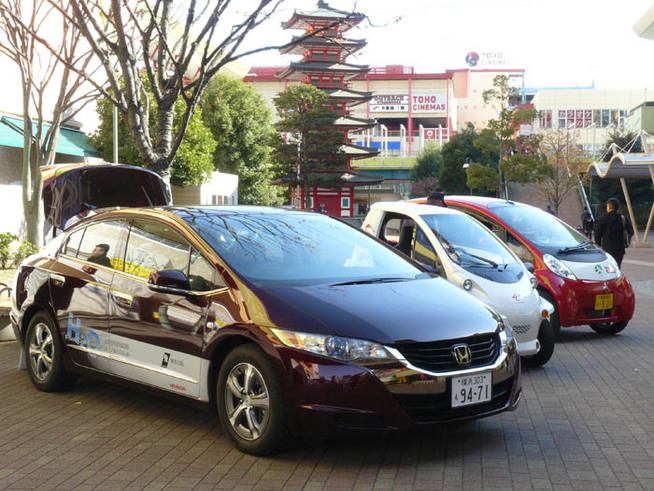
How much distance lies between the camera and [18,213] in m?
25.9

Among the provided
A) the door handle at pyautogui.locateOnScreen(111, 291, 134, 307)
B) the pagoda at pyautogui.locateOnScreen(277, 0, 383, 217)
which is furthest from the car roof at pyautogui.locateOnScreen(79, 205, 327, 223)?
the pagoda at pyautogui.locateOnScreen(277, 0, 383, 217)

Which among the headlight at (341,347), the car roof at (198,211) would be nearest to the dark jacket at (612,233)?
the car roof at (198,211)

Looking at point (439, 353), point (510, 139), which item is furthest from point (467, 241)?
point (510, 139)

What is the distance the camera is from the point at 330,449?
541 cm

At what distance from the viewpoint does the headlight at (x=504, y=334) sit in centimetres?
558

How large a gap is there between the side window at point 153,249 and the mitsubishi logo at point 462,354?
187 cm

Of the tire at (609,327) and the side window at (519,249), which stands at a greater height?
the side window at (519,249)

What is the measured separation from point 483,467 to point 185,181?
37278 millimetres

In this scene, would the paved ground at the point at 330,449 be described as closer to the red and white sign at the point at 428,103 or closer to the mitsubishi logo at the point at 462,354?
the mitsubishi logo at the point at 462,354

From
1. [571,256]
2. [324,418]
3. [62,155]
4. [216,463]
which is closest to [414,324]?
[324,418]

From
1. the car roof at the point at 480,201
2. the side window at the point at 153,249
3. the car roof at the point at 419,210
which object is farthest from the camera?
the car roof at the point at 480,201

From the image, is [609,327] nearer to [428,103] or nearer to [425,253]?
[425,253]

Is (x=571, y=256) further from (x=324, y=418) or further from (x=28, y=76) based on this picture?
(x=28, y=76)

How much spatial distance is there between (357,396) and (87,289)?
8.76 ft
